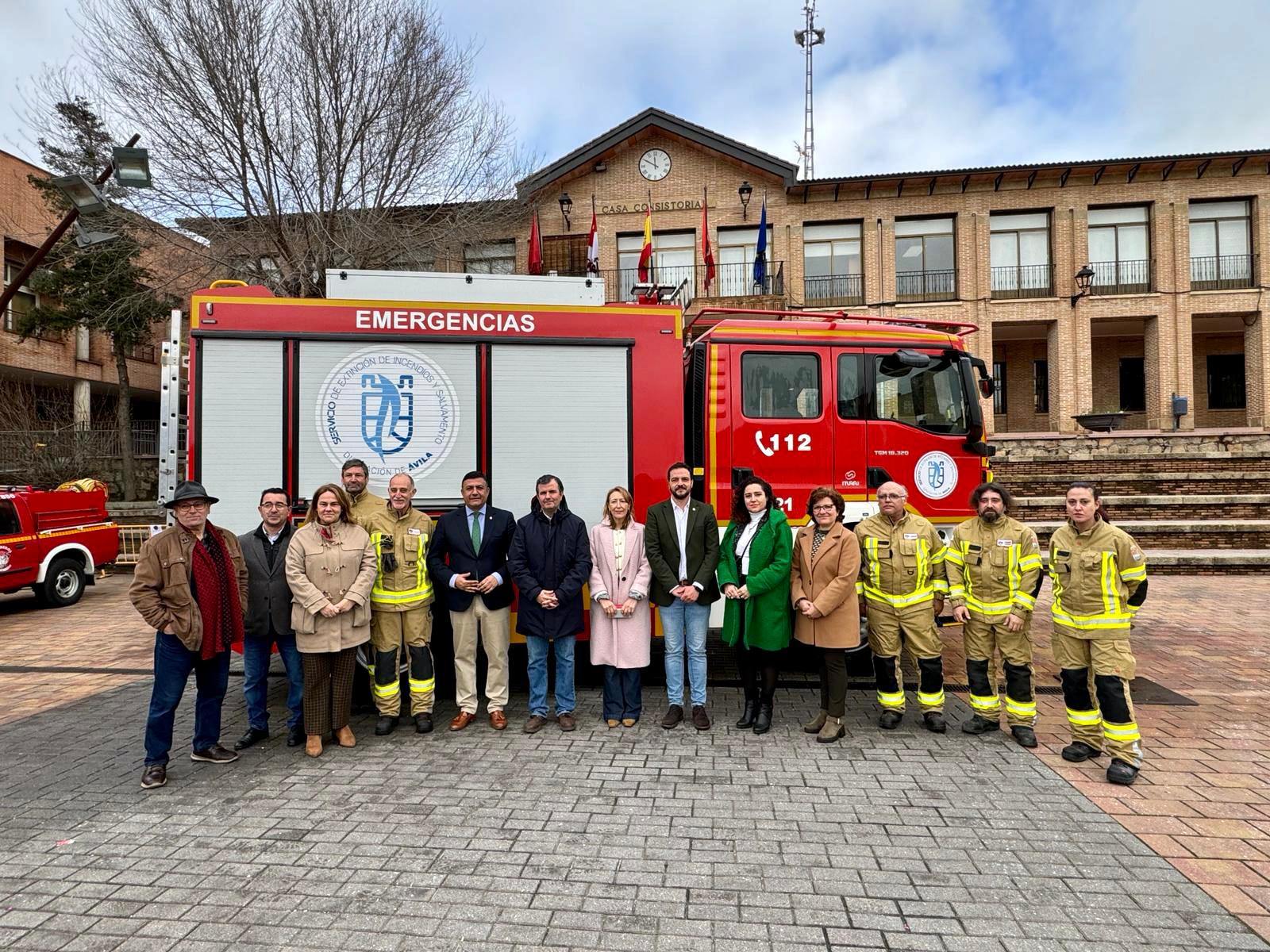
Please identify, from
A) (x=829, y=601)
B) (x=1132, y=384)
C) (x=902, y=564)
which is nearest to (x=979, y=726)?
(x=902, y=564)

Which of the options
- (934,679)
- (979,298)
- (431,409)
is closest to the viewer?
(934,679)

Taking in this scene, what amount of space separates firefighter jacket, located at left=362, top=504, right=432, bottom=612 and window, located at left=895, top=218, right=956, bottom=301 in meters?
21.8

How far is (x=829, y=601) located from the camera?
4812mm

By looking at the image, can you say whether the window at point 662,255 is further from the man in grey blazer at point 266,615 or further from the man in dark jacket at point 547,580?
the man in grey blazer at point 266,615

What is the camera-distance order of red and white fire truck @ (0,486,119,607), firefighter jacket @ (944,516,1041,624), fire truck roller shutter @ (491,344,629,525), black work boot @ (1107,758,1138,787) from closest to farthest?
1. black work boot @ (1107,758,1138,787)
2. firefighter jacket @ (944,516,1041,624)
3. fire truck roller shutter @ (491,344,629,525)
4. red and white fire truck @ (0,486,119,607)

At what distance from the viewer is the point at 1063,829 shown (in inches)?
140

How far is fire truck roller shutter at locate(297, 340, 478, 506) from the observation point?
542 cm

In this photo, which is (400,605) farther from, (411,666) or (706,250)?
(706,250)

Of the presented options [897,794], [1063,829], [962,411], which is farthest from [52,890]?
[962,411]

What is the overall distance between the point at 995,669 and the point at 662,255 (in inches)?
805

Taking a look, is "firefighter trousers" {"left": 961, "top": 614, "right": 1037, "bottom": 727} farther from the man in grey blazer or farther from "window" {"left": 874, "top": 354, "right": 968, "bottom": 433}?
the man in grey blazer

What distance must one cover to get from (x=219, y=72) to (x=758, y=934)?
52.5 feet

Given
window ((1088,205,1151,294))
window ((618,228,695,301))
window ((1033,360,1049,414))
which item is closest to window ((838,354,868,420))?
window ((618,228,695,301))

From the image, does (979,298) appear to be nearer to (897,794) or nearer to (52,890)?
(897,794)
